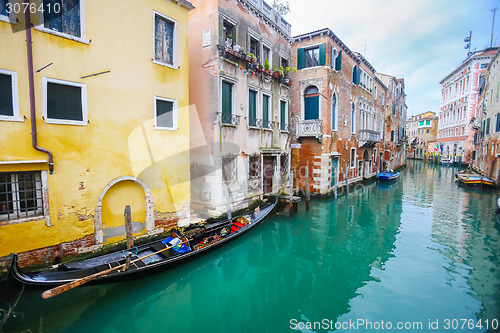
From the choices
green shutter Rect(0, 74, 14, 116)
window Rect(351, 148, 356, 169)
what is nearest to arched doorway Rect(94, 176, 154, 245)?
green shutter Rect(0, 74, 14, 116)

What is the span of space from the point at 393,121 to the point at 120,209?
93.5 ft

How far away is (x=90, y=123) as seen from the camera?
20.0 feet

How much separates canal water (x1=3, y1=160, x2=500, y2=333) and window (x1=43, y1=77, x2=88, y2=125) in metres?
3.78

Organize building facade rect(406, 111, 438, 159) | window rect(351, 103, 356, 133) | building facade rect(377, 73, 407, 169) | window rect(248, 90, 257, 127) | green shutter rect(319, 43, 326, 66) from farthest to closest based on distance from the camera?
building facade rect(406, 111, 438, 159) < building facade rect(377, 73, 407, 169) < window rect(351, 103, 356, 133) < green shutter rect(319, 43, 326, 66) < window rect(248, 90, 257, 127)

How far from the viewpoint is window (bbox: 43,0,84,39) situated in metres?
5.54

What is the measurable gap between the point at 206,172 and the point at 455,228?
9910 millimetres

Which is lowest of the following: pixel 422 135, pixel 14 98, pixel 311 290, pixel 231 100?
pixel 311 290

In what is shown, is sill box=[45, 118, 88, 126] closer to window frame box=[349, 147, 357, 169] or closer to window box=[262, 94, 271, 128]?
window box=[262, 94, 271, 128]

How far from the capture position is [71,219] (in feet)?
19.3

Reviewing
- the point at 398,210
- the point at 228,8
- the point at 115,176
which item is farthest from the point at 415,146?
the point at 115,176

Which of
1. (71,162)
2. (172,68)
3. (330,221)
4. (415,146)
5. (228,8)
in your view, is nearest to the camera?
(71,162)

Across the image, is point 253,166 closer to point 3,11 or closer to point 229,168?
point 229,168

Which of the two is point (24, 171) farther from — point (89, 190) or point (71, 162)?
point (89, 190)

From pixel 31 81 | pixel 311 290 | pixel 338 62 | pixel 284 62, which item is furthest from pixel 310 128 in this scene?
pixel 31 81
